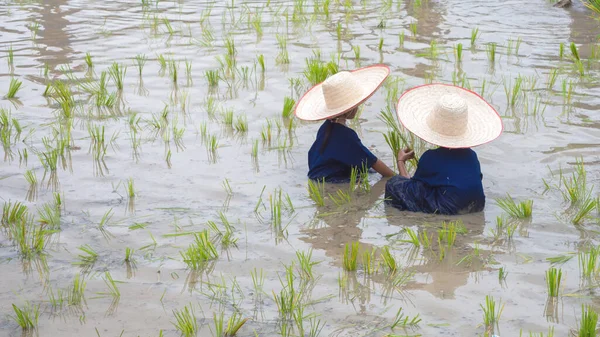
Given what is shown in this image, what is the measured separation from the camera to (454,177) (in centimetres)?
370

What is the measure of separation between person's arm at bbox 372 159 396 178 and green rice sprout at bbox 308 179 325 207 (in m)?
0.31

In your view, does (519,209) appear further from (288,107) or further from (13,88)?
(13,88)

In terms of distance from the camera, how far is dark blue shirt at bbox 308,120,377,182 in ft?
13.5

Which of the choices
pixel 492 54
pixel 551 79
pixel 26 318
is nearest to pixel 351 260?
pixel 26 318

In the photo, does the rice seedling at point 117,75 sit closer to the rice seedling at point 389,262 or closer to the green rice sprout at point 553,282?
the rice seedling at point 389,262

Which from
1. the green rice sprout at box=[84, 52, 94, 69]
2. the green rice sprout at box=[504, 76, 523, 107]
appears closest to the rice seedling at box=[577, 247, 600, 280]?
the green rice sprout at box=[504, 76, 523, 107]

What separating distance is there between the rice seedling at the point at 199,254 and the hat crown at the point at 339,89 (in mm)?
1166

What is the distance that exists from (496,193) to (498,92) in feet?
5.50

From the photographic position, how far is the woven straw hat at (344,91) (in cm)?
404

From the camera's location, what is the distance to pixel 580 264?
10.2 feet

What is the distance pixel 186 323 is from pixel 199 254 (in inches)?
23.5

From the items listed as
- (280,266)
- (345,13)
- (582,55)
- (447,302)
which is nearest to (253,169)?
(280,266)

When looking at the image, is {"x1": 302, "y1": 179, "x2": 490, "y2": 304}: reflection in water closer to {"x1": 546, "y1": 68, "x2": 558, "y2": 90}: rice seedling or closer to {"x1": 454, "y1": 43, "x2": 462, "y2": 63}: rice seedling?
{"x1": 546, "y1": 68, "x2": 558, "y2": 90}: rice seedling

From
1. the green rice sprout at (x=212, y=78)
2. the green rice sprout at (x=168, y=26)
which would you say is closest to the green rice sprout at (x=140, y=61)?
the green rice sprout at (x=212, y=78)
